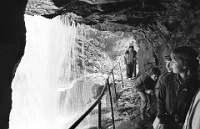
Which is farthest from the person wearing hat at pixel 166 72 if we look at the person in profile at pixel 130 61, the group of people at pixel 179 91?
the person in profile at pixel 130 61

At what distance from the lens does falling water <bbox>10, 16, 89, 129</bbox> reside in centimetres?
516

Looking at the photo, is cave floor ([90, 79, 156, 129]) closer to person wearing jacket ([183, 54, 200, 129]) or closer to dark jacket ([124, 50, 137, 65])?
dark jacket ([124, 50, 137, 65])

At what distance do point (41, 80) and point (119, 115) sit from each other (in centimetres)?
255

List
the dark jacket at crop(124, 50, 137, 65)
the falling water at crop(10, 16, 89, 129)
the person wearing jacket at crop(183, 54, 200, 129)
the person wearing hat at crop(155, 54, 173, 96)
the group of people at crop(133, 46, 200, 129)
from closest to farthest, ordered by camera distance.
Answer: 1. the person wearing jacket at crop(183, 54, 200, 129)
2. the group of people at crop(133, 46, 200, 129)
3. the person wearing hat at crop(155, 54, 173, 96)
4. the dark jacket at crop(124, 50, 137, 65)
5. the falling water at crop(10, 16, 89, 129)

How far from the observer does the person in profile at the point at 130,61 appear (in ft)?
12.9

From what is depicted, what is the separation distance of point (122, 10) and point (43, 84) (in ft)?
9.44

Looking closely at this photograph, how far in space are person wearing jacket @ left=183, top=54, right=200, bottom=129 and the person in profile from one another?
4.93 feet

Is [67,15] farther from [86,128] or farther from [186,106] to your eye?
[186,106]

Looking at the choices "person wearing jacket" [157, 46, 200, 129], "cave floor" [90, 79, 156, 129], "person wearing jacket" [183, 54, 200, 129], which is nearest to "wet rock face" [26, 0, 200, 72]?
"person wearing jacket" [157, 46, 200, 129]

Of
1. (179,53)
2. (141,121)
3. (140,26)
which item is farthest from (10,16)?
(140,26)

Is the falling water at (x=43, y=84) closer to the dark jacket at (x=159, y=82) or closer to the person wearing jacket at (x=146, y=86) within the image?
the person wearing jacket at (x=146, y=86)

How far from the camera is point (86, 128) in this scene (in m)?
3.74

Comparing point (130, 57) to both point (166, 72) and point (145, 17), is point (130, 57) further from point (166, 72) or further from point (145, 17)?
point (166, 72)

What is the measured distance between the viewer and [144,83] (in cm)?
343
